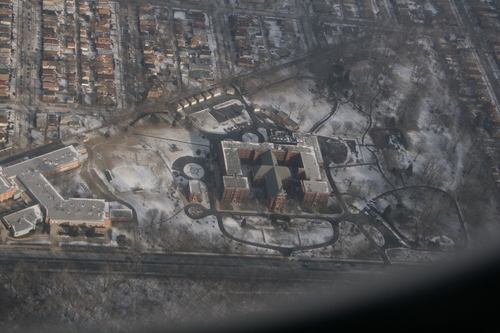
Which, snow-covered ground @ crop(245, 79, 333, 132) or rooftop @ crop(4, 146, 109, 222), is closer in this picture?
rooftop @ crop(4, 146, 109, 222)

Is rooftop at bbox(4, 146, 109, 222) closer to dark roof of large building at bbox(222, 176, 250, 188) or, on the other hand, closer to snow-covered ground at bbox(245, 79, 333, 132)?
dark roof of large building at bbox(222, 176, 250, 188)

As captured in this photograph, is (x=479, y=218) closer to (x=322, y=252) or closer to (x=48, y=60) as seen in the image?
(x=322, y=252)

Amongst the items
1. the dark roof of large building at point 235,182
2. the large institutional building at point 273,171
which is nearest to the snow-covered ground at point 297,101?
the large institutional building at point 273,171

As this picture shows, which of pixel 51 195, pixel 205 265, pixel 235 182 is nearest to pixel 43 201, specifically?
pixel 51 195

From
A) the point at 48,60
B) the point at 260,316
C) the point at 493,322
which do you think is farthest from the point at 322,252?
the point at 48,60

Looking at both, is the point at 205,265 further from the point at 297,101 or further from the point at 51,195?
the point at 297,101

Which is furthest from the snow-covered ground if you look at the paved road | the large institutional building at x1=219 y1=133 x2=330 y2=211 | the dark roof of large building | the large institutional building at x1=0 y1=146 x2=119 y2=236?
the large institutional building at x1=0 y1=146 x2=119 y2=236
